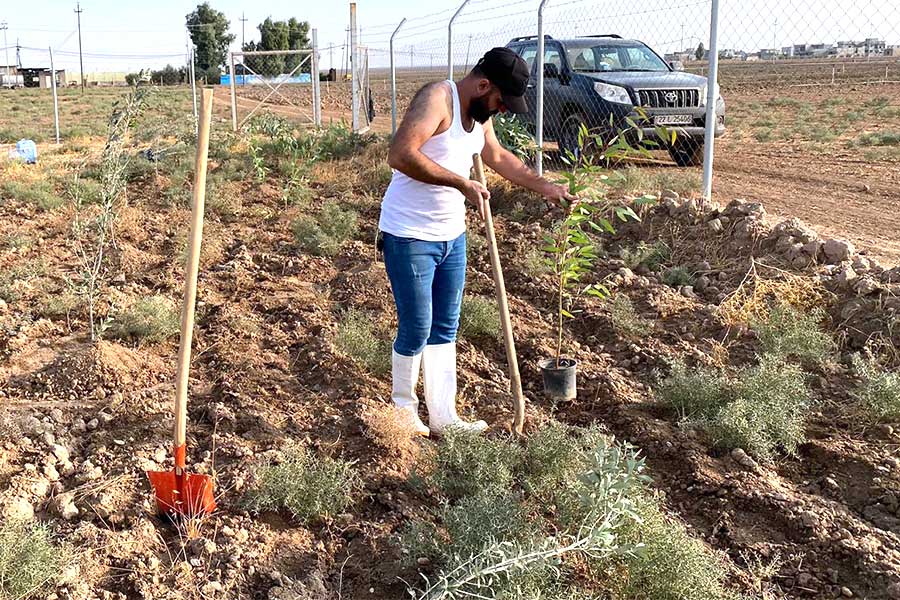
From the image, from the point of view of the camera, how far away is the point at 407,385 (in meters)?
3.50

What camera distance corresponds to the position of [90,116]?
25641mm

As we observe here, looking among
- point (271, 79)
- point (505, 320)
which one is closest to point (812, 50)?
point (505, 320)

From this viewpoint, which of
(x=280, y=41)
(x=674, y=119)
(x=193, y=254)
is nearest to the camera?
(x=193, y=254)

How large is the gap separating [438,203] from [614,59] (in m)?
6.70

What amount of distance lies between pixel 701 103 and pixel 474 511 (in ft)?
22.5

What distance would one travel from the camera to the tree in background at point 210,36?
41.3 meters

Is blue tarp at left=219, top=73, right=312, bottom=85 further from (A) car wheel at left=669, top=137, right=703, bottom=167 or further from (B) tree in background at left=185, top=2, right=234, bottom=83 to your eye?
(A) car wheel at left=669, top=137, right=703, bottom=167

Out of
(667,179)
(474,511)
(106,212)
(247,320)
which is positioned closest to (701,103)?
(667,179)

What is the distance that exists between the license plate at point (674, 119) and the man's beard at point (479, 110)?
18.1 ft

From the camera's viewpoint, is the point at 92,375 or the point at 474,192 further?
the point at 92,375

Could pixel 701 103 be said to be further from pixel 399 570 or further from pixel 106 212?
pixel 399 570

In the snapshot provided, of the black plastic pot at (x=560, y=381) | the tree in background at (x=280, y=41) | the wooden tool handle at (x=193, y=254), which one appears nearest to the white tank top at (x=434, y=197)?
the wooden tool handle at (x=193, y=254)

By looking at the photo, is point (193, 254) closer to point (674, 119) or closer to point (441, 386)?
point (441, 386)

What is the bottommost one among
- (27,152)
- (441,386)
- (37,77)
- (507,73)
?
(441,386)
